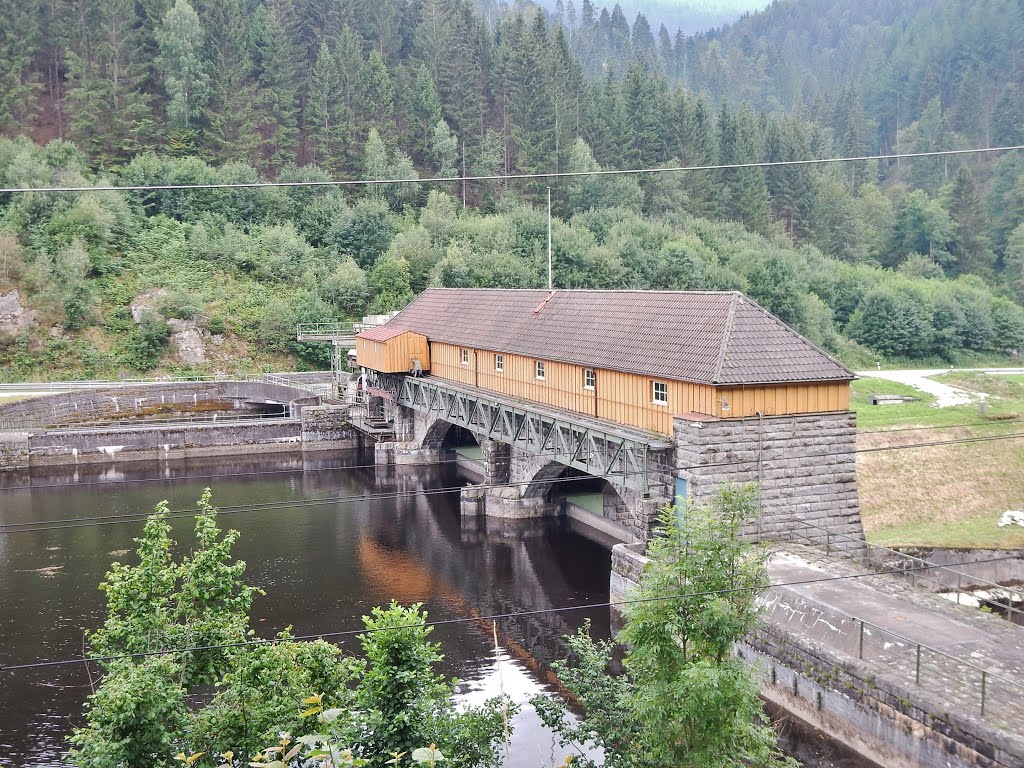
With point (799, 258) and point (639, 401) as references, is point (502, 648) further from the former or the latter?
point (799, 258)

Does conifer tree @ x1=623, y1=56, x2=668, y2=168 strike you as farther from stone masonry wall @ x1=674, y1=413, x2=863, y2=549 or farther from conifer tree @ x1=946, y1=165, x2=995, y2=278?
stone masonry wall @ x1=674, y1=413, x2=863, y2=549

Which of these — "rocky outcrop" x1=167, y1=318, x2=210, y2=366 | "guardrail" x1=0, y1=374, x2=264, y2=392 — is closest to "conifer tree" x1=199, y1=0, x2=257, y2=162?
"rocky outcrop" x1=167, y1=318, x2=210, y2=366

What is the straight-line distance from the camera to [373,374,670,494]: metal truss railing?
25562 millimetres

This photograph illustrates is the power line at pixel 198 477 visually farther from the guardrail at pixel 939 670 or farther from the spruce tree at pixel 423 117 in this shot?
the spruce tree at pixel 423 117

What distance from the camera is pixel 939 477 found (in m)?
34.0

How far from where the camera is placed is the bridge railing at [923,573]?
75.7ft

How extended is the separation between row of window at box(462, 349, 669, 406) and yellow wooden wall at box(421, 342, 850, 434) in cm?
12

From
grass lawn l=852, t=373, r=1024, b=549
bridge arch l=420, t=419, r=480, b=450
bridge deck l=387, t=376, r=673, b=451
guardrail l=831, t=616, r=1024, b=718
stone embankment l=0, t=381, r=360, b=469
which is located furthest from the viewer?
stone embankment l=0, t=381, r=360, b=469

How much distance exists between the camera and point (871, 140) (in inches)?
5522

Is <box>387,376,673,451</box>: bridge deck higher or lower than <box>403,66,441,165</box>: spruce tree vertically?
lower

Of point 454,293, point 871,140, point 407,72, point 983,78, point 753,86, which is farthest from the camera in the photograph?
point 753,86

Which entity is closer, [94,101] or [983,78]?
[94,101]

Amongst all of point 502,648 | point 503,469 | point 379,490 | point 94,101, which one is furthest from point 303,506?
point 94,101

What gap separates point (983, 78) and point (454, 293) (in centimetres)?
10651
